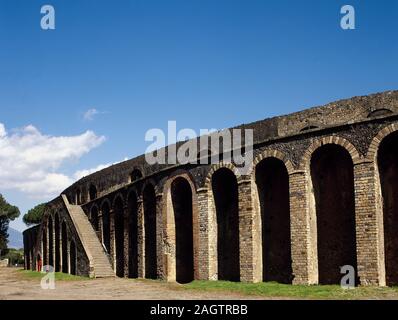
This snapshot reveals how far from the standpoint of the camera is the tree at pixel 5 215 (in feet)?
194

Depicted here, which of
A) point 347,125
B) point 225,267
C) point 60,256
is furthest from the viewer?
point 60,256

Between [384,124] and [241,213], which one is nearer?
[384,124]

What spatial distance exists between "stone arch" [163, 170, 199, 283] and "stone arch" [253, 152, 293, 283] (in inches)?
142

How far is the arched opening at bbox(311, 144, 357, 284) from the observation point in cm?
1446

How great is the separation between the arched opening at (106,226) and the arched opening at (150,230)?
4.70m

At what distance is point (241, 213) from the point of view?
53.5 feet

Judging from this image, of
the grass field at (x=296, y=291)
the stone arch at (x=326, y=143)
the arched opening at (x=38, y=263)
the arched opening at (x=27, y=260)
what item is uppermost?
the stone arch at (x=326, y=143)

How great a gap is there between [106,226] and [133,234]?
3621mm

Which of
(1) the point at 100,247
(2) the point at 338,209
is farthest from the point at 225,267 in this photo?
(1) the point at 100,247

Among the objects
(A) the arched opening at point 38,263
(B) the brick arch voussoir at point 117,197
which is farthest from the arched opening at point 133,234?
(A) the arched opening at point 38,263

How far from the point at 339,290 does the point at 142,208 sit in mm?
10804

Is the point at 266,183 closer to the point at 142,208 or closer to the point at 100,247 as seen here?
the point at 142,208

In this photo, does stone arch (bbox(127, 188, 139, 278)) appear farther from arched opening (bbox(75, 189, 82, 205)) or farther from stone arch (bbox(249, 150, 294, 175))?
arched opening (bbox(75, 189, 82, 205))
